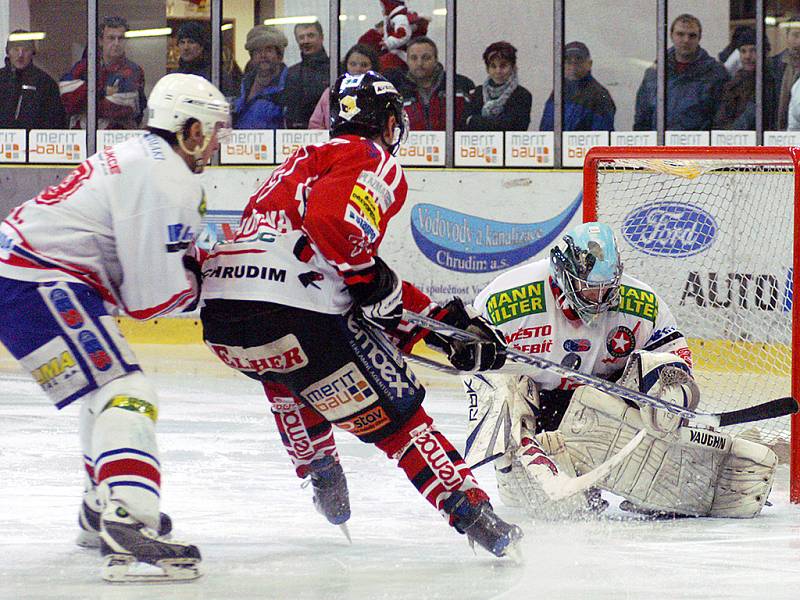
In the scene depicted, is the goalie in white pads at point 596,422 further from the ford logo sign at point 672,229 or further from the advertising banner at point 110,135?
the advertising banner at point 110,135

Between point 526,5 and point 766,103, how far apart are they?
128cm

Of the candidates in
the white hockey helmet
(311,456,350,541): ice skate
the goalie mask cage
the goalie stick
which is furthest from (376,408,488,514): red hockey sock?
the goalie mask cage

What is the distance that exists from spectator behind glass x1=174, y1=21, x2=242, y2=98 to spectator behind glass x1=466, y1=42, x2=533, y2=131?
125cm

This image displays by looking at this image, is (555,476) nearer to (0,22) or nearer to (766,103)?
(766,103)

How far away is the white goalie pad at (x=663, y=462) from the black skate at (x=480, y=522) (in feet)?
2.22

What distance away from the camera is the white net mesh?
4.38 m

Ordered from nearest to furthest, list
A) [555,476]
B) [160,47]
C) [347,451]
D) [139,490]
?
[139,490] < [555,476] < [347,451] < [160,47]

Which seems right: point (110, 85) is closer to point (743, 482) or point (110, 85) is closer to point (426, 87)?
point (426, 87)

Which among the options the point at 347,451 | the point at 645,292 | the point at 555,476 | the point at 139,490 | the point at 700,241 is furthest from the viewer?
the point at 700,241

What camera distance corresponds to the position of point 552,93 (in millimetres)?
6883

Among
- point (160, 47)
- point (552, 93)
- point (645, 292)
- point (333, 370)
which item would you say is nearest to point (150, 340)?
point (160, 47)

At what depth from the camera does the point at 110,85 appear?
7.34 m

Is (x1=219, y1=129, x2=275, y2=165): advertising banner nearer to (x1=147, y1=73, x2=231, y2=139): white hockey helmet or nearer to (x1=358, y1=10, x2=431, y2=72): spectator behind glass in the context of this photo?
(x1=358, y1=10, x2=431, y2=72): spectator behind glass

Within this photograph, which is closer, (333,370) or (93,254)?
(93,254)
